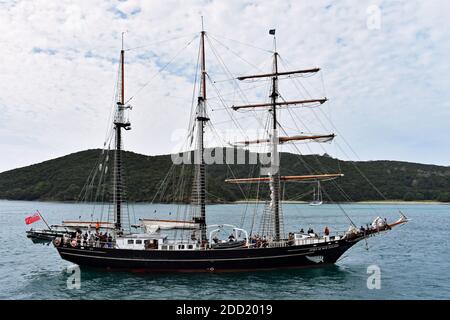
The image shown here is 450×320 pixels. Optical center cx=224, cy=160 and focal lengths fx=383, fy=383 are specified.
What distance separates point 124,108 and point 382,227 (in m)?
30.7

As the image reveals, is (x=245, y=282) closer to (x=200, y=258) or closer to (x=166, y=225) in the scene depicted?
(x=200, y=258)

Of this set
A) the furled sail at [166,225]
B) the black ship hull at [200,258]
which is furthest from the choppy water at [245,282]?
the furled sail at [166,225]

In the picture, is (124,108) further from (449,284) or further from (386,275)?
(449,284)

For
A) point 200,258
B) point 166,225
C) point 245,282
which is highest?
point 166,225

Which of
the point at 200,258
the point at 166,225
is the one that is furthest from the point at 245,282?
the point at 166,225

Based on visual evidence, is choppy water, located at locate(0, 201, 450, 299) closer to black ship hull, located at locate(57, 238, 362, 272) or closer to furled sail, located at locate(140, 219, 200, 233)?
black ship hull, located at locate(57, 238, 362, 272)

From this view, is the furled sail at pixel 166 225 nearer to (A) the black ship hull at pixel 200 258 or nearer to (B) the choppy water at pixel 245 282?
(A) the black ship hull at pixel 200 258

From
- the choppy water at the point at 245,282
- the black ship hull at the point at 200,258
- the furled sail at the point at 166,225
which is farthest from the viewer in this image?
the furled sail at the point at 166,225

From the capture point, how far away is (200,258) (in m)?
36.3

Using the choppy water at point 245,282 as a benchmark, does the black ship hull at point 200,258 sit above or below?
above

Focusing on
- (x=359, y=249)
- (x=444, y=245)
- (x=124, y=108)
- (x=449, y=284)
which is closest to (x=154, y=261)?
(x=124, y=108)

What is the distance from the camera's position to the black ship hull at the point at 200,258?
3638cm

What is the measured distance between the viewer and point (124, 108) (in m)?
42.7

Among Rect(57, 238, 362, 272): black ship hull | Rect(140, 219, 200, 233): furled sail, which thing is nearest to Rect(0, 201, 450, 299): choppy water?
Rect(57, 238, 362, 272): black ship hull
